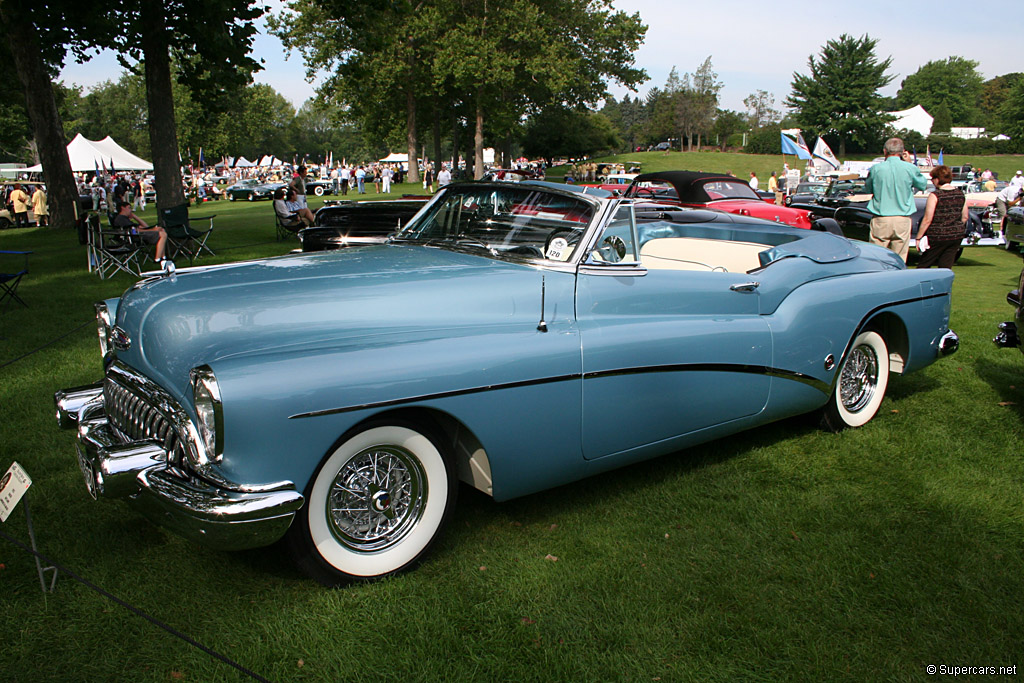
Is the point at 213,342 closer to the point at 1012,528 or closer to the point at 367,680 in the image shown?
the point at 367,680

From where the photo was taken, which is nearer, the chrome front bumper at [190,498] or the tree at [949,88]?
the chrome front bumper at [190,498]

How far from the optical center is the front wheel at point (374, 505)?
2824mm

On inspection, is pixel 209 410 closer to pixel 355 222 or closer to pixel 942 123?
pixel 355 222

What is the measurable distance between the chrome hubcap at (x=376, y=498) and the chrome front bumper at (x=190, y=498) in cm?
31

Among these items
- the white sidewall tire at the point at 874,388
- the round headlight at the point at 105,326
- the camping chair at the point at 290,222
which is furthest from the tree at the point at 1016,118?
the round headlight at the point at 105,326

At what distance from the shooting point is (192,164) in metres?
81.8

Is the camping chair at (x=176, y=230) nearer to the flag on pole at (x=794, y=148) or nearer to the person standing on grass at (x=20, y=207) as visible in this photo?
the person standing on grass at (x=20, y=207)

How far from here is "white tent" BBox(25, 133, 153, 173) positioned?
109 feet

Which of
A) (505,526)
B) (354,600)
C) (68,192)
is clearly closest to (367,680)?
(354,600)

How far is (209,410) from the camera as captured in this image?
2572 millimetres

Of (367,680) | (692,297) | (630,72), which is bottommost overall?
(367,680)

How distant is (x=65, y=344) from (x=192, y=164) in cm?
8330

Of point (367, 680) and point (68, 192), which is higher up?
point (68, 192)

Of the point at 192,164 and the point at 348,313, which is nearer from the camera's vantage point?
the point at 348,313
